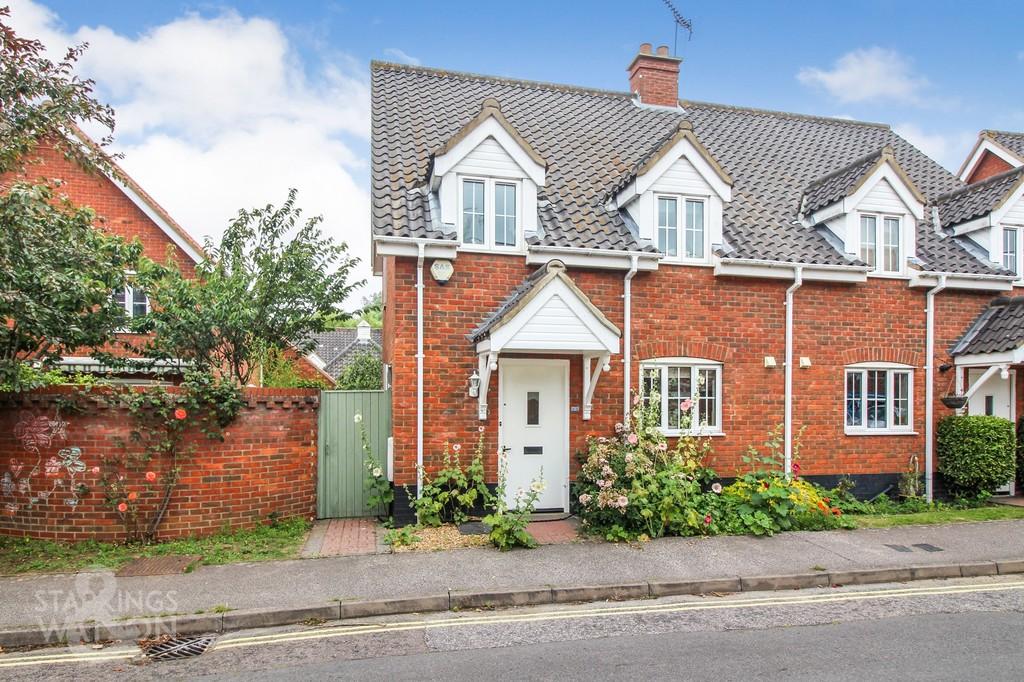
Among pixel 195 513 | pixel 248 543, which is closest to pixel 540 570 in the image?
pixel 248 543

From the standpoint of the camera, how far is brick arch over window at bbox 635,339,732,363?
1079 cm

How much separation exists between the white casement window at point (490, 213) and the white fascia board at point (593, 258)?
443mm

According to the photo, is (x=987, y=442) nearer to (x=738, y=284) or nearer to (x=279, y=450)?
(x=738, y=284)

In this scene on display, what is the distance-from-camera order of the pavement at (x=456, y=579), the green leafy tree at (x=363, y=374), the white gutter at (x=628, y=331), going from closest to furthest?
the pavement at (x=456, y=579) → the white gutter at (x=628, y=331) → the green leafy tree at (x=363, y=374)

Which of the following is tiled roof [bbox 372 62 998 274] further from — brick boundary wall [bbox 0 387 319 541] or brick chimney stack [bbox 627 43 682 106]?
brick boundary wall [bbox 0 387 319 541]

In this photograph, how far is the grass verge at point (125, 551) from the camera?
25.2 feet

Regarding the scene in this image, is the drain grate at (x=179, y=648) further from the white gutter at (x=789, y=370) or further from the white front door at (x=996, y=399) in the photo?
the white front door at (x=996, y=399)

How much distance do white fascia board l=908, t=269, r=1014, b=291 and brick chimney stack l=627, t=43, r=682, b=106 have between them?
7.30 m

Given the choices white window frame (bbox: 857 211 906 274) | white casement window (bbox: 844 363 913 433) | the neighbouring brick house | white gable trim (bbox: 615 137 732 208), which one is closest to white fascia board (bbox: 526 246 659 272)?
the neighbouring brick house

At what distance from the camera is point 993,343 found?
1148 centimetres

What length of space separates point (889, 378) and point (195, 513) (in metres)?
12.0

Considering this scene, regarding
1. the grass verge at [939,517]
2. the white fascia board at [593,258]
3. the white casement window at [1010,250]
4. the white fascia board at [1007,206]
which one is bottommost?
the grass verge at [939,517]

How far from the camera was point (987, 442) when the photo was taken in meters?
11.4

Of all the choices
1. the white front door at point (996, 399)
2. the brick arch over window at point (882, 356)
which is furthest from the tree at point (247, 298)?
the white front door at point (996, 399)
